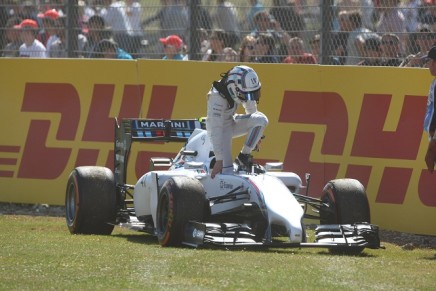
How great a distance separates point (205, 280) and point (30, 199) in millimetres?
7470

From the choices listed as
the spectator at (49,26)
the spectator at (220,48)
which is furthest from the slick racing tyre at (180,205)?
the spectator at (49,26)

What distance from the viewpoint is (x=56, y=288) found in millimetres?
8688

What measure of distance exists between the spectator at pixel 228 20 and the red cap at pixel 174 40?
771 mm

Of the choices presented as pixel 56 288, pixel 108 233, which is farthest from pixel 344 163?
pixel 56 288

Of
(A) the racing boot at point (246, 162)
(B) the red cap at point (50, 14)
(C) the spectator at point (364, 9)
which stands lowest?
(A) the racing boot at point (246, 162)

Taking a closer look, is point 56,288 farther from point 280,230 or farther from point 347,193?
point 347,193

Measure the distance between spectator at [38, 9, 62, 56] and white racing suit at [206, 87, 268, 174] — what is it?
522 centimetres

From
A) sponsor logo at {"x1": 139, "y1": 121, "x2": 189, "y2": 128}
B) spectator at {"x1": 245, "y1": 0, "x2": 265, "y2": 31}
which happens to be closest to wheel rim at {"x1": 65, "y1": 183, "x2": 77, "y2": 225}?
sponsor logo at {"x1": 139, "y1": 121, "x2": 189, "y2": 128}

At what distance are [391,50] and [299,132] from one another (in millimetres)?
1538

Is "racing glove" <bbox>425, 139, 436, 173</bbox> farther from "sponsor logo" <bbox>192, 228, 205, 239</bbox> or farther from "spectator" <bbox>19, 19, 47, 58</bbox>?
"spectator" <bbox>19, 19, 47, 58</bbox>

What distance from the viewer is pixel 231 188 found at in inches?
473

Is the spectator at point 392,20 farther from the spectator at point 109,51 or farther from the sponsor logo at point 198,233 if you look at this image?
the sponsor logo at point 198,233

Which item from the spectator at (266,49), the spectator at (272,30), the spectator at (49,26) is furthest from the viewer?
the spectator at (49,26)

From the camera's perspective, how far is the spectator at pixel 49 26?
55.6ft
